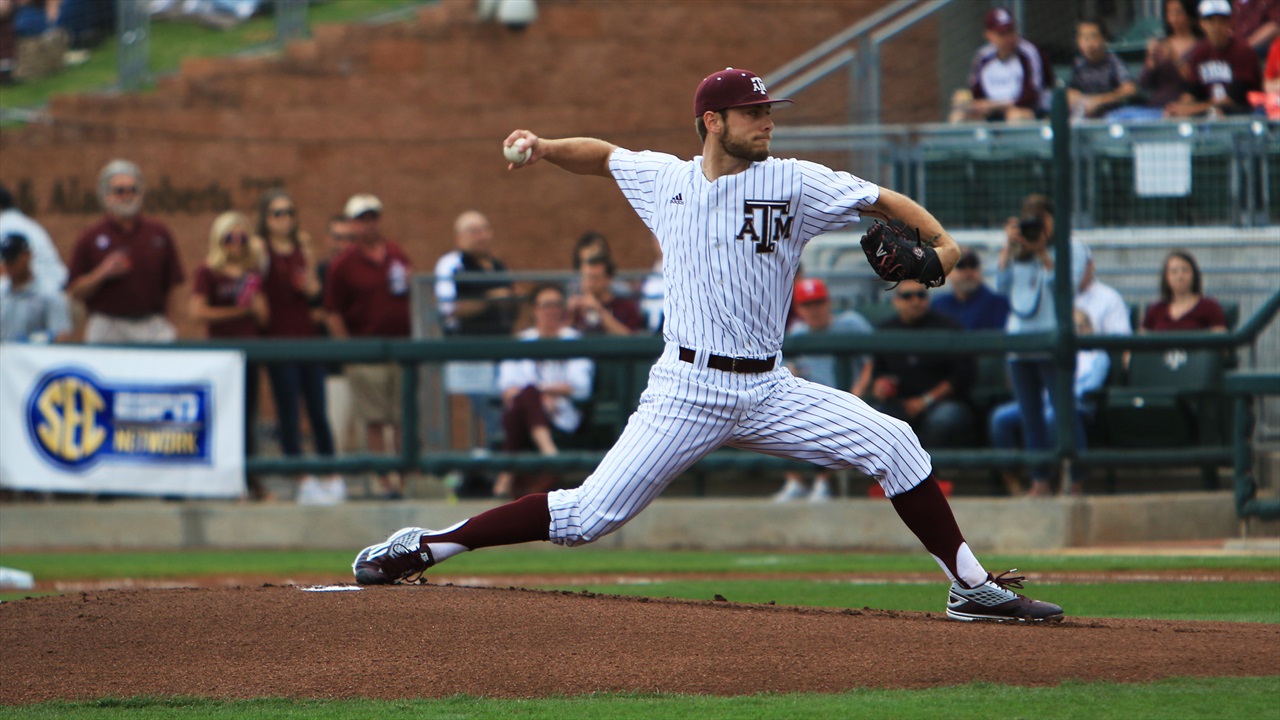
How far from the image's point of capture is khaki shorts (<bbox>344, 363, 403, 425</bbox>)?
12.4 metres

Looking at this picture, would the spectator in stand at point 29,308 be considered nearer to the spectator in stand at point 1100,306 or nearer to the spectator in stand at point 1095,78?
the spectator in stand at point 1100,306

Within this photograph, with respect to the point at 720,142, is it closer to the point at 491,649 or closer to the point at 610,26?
the point at 491,649

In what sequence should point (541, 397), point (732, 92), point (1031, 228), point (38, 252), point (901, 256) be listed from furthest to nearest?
point (38, 252), point (541, 397), point (1031, 228), point (732, 92), point (901, 256)

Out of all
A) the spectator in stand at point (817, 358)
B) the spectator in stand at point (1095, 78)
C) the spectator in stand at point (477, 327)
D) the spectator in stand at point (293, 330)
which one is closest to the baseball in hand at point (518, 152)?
the spectator in stand at point (817, 358)

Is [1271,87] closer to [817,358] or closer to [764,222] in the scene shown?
[817,358]

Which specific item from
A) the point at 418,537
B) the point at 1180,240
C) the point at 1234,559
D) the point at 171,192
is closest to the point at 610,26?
the point at 171,192

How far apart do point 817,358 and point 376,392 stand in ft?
11.0

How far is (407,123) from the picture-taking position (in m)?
18.5

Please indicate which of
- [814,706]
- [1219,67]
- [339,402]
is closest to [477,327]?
[339,402]

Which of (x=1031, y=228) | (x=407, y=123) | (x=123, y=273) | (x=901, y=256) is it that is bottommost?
(x=901, y=256)

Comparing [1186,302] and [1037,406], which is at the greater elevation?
[1186,302]

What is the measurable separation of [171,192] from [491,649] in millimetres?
13917

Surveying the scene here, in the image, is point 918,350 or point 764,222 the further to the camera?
point 918,350

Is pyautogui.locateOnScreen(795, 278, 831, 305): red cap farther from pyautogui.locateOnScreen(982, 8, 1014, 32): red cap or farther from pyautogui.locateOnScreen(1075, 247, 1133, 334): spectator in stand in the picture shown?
pyautogui.locateOnScreen(982, 8, 1014, 32): red cap
